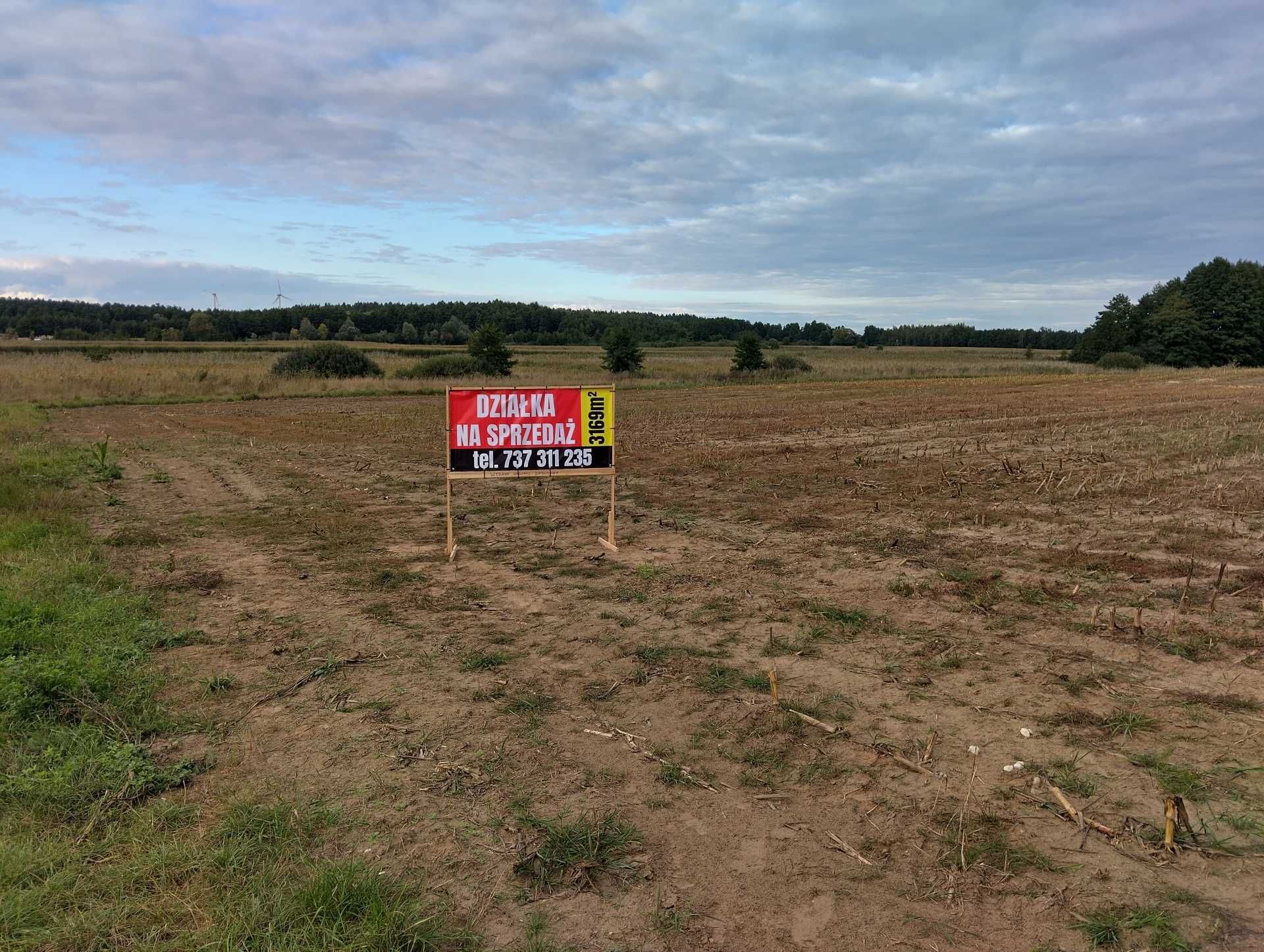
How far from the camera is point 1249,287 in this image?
79.3 meters

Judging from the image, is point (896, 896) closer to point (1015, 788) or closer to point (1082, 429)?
point (1015, 788)

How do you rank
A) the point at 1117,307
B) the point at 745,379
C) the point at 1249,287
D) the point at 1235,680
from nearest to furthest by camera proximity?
1. the point at 1235,680
2. the point at 745,379
3. the point at 1249,287
4. the point at 1117,307

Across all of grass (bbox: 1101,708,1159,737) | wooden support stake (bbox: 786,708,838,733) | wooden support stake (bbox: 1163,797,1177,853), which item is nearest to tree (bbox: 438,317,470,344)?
wooden support stake (bbox: 786,708,838,733)

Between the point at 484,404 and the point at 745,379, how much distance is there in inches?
1805

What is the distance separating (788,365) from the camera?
58.7 meters

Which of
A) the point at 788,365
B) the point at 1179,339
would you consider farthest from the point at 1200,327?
the point at 788,365

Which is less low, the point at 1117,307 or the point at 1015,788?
the point at 1117,307

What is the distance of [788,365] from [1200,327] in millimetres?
47542

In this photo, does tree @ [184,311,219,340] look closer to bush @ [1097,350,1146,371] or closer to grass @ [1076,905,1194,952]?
bush @ [1097,350,1146,371]

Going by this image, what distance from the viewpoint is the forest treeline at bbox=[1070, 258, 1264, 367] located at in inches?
2990

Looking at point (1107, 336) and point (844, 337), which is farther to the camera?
point (844, 337)

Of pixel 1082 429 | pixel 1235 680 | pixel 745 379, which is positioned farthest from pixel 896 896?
pixel 745 379

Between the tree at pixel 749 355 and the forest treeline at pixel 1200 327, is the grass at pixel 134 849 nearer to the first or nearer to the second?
the tree at pixel 749 355

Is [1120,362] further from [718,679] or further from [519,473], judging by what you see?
[718,679]
